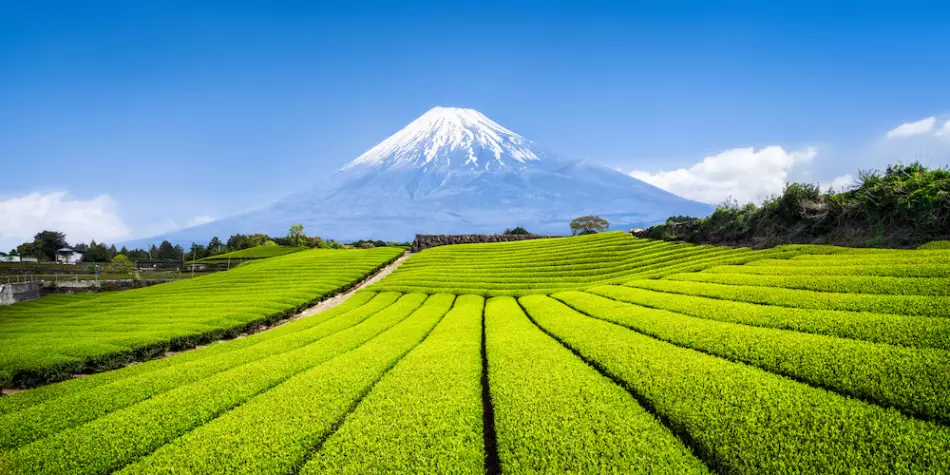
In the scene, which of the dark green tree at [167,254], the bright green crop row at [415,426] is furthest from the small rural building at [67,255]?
the bright green crop row at [415,426]

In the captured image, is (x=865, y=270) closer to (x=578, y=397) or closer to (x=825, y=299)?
(x=825, y=299)

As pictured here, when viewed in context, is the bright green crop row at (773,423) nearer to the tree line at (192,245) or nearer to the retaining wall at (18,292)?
the retaining wall at (18,292)

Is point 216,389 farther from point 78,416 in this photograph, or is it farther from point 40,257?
point 40,257

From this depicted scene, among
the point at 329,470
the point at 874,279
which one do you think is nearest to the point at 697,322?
the point at 874,279

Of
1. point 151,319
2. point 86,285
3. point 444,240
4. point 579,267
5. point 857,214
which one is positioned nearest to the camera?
point 857,214

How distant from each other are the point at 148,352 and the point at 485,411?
38.0 ft

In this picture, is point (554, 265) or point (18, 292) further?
point (18, 292)

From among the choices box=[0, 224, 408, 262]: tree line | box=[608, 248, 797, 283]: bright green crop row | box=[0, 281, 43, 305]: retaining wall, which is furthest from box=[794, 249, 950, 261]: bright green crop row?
box=[0, 224, 408, 262]: tree line

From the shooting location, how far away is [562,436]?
4410 millimetres

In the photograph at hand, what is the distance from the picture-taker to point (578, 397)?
5.33m

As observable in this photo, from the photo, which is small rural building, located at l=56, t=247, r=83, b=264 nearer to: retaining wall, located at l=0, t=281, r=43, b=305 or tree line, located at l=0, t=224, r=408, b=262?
tree line, located at l=0, t=224, r=408, b=262

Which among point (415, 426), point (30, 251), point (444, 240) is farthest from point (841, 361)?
point (30, 251)

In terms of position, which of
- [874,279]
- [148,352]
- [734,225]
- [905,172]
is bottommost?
[148,352]

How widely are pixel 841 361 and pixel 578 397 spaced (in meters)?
3.51
